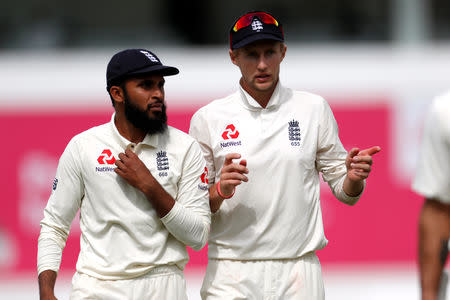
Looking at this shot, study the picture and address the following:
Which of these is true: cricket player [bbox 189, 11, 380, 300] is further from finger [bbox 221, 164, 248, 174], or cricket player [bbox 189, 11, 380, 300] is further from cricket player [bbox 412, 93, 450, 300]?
cricket player [bbox 412, 93, 450, 300]

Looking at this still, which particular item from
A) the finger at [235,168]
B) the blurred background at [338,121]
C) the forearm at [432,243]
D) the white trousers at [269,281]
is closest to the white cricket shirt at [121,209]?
the finger at [235,168]

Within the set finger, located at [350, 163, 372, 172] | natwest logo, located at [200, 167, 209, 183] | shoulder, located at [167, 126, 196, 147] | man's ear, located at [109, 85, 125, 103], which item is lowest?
natwest logo, located at [200, 167, 209, 183]

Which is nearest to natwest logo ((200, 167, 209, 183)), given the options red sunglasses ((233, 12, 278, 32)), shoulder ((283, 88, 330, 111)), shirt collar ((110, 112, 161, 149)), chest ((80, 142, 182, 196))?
chest ((80, 142, 182, 196))

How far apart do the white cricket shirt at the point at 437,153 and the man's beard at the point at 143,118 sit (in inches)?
55.7

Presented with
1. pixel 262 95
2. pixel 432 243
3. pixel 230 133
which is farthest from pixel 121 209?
pixel 432 243

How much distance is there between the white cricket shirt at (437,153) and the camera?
2.93 m

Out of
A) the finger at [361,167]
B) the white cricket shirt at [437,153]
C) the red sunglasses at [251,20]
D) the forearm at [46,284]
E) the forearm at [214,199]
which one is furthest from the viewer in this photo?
the red sunglasses at [251,20]

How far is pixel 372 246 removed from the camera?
8172mm

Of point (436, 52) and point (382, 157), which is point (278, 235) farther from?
point (436, 52)

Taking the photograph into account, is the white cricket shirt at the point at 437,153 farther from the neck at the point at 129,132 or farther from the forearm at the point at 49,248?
the forearm at the point at 49,248

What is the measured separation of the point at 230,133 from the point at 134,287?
0.94 metres

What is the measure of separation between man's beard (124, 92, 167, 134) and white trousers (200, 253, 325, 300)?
0.79m

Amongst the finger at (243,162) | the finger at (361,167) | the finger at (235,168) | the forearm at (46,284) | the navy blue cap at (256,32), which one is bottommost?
the forearm at (46,284)

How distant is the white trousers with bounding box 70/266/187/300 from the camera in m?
3.92
